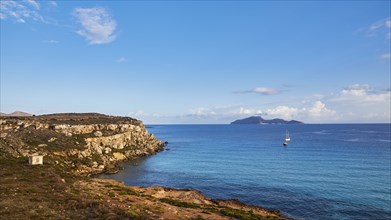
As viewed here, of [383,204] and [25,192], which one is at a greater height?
[25,192]

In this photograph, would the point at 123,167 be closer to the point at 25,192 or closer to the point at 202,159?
the point at 202,159

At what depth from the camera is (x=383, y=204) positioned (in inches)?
2180

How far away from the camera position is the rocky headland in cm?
3320

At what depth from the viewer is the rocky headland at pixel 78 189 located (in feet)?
109

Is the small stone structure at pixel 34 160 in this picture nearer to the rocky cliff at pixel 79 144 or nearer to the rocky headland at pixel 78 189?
the rocky headland at pixel 78 189

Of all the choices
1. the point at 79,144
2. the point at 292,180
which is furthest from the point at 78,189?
the point at 79,144

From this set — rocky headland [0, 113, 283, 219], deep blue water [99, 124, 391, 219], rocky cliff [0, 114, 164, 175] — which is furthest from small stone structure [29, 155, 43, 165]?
deep blue water [99, 124, 391, 219]

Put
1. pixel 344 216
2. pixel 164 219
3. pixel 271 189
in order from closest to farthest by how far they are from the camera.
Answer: pixel 164 219 < pixel 344 216 < pixel 271 189

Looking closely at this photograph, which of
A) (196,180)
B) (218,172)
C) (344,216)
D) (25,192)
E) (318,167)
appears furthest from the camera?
(318,167)

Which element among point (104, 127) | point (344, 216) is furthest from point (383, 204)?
point (104, 127)

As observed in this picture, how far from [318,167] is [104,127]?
267 ft

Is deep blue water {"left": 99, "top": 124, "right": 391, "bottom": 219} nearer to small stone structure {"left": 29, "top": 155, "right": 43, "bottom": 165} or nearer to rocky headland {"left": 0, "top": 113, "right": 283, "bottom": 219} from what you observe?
rocky headland {"left": 0, "top": 113, "right": 283, "bottom": 219}

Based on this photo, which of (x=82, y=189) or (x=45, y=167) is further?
(x=45, y=167)

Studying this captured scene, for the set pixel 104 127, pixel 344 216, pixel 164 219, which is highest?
pixel 104 127
